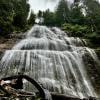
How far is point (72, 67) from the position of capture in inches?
588

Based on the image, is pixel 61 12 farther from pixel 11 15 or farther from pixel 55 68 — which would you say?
pixel 55 68

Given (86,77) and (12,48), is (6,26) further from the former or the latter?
(86,77)

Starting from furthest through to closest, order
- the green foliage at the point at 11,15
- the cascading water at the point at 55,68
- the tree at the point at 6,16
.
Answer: the green foliage at the point at 11,15, the tree at the point at 6,16, the cascading water at the point at 55,68

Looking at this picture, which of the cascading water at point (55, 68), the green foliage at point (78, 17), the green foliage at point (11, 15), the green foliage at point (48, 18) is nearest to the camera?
the cascading water at point (55, 68)

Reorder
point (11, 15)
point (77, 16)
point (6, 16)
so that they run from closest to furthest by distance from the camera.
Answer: point (6, 16) < point (11, 15) < point (77, 16)

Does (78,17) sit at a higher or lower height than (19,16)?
higher

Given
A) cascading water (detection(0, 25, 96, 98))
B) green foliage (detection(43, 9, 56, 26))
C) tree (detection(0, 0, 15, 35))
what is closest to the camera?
cascading water (detection(0, 25, 96, 98))

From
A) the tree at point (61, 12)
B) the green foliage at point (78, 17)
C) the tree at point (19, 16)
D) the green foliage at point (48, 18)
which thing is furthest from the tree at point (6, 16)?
the green foliage at point (48, 18)

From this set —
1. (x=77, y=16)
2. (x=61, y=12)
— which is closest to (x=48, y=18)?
(x=61, y=12)

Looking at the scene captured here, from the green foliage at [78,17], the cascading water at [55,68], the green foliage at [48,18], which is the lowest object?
the cascading water at [55,68]

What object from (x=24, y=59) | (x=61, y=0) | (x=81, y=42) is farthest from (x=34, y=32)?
(x=61, y=0)

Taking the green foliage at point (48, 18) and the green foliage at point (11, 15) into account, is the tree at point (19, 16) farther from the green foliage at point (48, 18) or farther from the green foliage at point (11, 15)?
the green foliage at point (48, 18)

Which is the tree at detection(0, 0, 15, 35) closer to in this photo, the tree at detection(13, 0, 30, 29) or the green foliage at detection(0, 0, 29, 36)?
the green foliage at detection(0, 0, 29, 36)

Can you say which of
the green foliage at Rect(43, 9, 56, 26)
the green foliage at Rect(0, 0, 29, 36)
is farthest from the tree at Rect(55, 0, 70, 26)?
the green foliage at Rect(0, 0, 29, 36)
